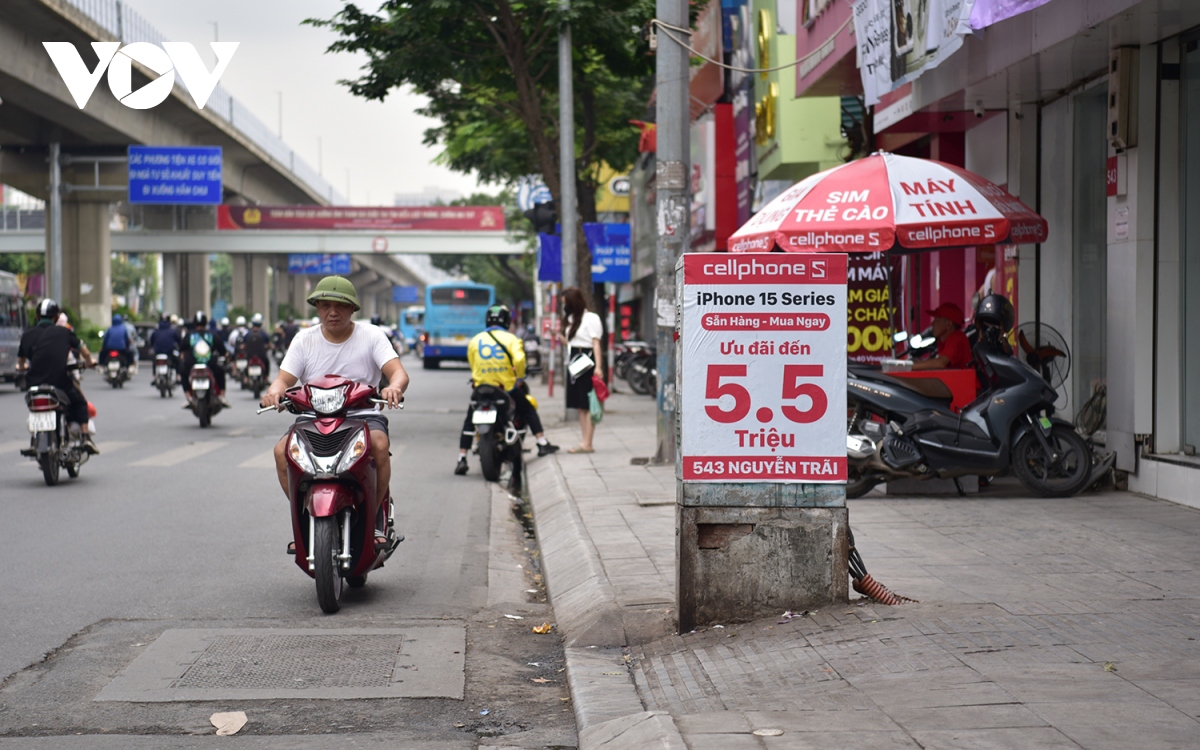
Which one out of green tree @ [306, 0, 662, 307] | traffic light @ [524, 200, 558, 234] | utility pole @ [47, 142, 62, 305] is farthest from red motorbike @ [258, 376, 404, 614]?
utility pole @ [47, 142, 62, 305]

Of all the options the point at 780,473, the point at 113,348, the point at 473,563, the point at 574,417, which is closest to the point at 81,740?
the point at 780,473

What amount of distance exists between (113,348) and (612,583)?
1052 inches

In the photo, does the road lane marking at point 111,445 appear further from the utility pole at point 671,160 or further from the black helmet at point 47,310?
the utility pole at point 671,160

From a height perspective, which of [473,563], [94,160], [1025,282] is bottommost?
[473,563]

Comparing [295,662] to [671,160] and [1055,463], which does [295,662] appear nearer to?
[1055,463]

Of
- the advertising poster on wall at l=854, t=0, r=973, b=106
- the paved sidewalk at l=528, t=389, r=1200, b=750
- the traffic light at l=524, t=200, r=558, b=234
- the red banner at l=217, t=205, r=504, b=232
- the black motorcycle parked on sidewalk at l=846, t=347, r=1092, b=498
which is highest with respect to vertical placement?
the red banner at l=217, t=205, r=504, b=232

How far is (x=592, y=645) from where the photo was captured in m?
5.82

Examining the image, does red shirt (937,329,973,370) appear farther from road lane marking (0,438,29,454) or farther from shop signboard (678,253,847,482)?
road lane marking (0,438,29,454)

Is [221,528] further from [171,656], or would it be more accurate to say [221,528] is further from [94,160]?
[94,160]

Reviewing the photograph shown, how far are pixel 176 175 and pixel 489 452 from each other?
32.5 metres

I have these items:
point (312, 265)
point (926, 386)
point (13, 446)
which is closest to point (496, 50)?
point (13, 446)

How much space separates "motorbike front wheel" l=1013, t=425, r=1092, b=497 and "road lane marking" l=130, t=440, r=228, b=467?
8633 mm

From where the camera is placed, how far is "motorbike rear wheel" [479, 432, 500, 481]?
499 inches

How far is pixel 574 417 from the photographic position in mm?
19266
